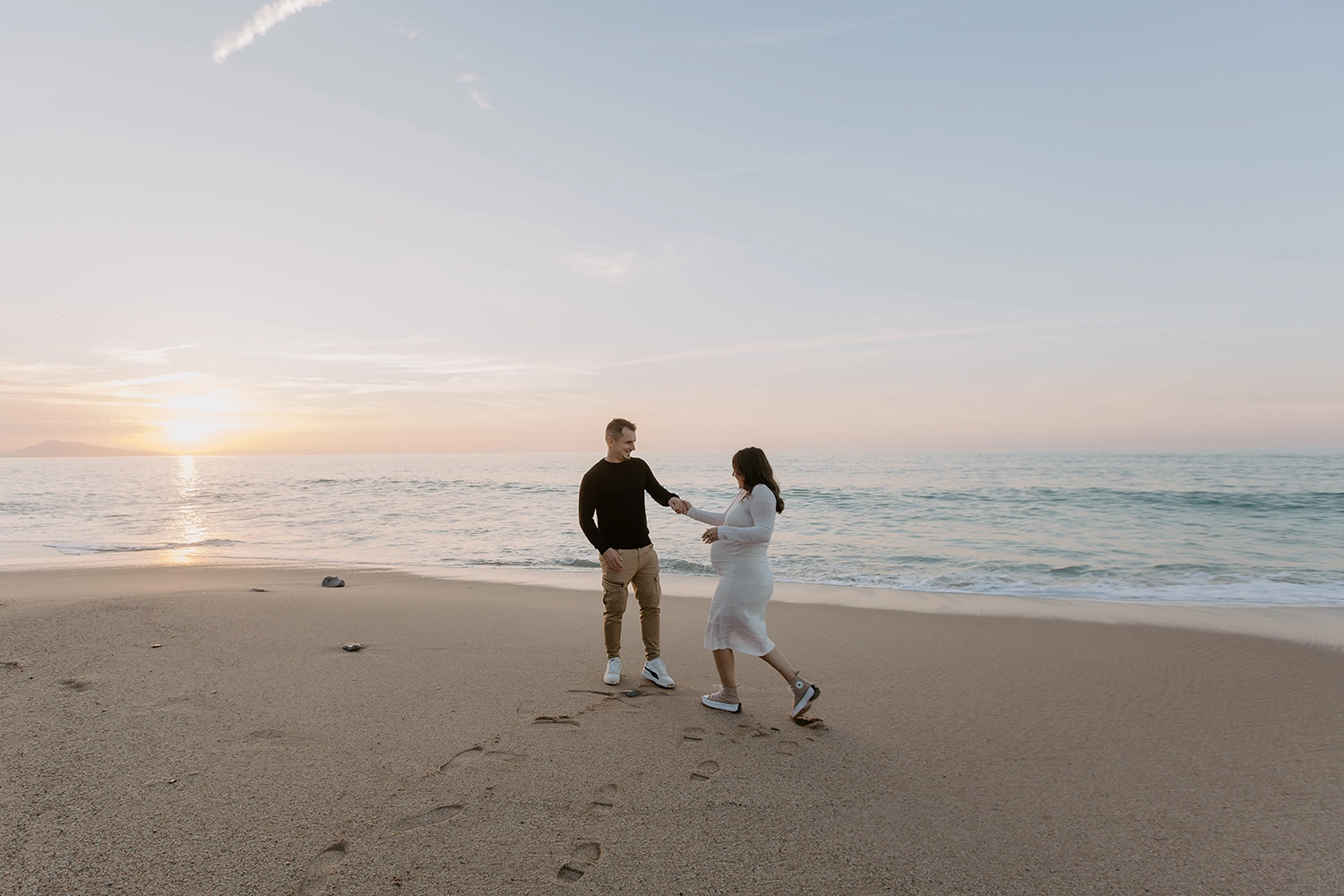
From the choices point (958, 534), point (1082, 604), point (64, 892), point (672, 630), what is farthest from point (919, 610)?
point (958, 534)

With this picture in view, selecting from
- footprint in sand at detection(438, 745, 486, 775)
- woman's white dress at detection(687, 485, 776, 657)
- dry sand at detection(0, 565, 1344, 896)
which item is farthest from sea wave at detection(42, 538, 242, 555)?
woman's white dress at detection(687, 485, 776, 657)

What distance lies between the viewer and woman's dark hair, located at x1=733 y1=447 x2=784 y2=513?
461 cm

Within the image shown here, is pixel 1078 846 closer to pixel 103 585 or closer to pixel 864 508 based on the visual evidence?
pixel 103 585

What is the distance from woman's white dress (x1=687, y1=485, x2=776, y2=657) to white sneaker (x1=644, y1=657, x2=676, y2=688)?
827 mm

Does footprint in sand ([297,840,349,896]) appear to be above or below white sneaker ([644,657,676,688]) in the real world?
above

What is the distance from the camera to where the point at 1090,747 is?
4219 millimetres

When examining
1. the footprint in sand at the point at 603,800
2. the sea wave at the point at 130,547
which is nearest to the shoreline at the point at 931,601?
the sea wave at the point at 130,547

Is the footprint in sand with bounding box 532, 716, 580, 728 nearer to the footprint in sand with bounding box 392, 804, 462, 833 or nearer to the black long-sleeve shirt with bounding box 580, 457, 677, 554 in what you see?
the footprint in sand with bounding box 392, 804, 462, 833

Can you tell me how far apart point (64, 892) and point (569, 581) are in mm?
8553

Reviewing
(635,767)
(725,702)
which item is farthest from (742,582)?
(635,767)

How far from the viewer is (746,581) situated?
4.64m

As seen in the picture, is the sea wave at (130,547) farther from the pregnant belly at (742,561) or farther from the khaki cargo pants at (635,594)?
the pregnant belly at (742,561)

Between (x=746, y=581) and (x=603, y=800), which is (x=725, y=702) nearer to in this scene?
(x=746, y=581)

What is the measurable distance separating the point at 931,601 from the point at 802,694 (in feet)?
18.6
